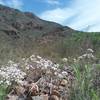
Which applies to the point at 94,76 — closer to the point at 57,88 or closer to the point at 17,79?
the point at 57,88

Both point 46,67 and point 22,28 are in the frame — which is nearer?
point 46,67

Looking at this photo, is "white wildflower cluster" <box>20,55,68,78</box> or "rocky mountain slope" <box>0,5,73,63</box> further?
"rocky mountain slope" <box>0,5,73,63</box>

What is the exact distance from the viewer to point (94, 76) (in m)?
7.60

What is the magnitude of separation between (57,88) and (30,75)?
956 mm

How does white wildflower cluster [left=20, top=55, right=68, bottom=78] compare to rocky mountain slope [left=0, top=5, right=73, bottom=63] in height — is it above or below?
below

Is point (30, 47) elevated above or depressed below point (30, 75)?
above

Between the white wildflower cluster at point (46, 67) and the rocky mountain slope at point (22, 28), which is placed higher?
the rocky mountain slope at point (22, 28)

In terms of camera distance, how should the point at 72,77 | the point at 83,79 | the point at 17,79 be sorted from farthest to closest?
1. the point at 72,77
2. the point at 17,79
3. the point at 83,79

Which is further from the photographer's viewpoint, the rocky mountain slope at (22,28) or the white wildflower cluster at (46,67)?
the rocky mountain slope at (22,28)

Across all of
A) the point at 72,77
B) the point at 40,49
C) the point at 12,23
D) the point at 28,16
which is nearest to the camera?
the point at 72,77

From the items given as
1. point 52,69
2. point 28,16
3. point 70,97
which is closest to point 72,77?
point 52,69

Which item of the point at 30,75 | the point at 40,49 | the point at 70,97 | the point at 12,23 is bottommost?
the point at 70,97

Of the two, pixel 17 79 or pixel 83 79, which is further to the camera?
pixel 17 79

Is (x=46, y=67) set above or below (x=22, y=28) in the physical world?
below
